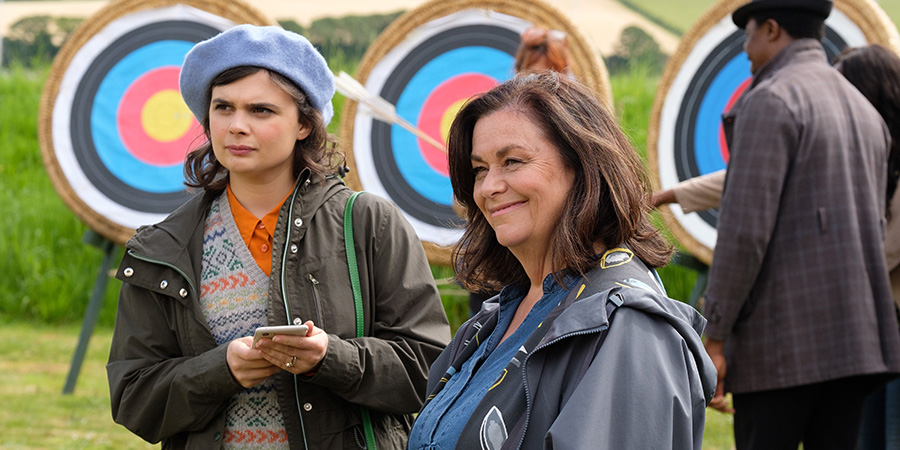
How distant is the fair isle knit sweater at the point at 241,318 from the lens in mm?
2051

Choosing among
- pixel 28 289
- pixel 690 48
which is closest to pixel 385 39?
pixel 690 48

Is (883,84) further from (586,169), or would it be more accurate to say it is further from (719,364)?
(586,169)

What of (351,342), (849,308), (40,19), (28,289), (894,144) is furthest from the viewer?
(40,19)

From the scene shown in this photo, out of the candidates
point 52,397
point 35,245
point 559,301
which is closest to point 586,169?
point 559,301

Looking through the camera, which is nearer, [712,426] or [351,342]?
[351,342]

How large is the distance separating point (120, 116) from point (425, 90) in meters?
1.69

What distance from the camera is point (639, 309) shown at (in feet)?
4.81

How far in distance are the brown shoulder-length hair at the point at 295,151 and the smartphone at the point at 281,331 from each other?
478 mm

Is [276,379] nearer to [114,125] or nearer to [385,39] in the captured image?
[385,39]

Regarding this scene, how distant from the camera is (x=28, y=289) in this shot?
7.13 m

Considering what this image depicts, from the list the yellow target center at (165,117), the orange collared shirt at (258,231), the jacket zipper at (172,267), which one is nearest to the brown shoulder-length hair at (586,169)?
the orange collared shirt at (258,231)

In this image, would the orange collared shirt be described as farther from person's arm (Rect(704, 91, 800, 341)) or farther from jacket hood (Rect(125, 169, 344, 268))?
person's arm (Rect(704, 91, 800, 341))

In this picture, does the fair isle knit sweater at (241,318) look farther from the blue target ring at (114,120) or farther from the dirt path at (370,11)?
the dirt path at (370,11)

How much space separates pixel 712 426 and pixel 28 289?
494 cm
